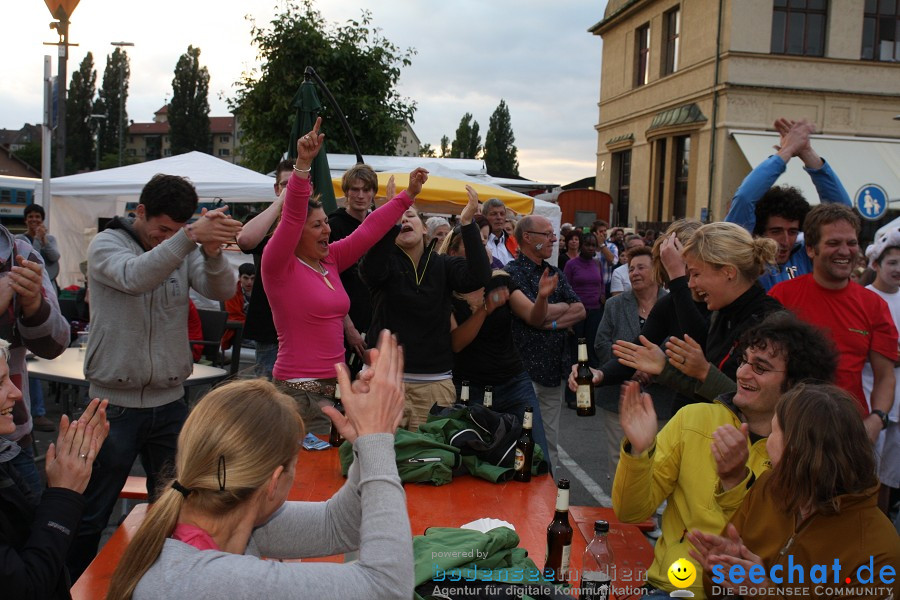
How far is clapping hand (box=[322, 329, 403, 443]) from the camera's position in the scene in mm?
1685

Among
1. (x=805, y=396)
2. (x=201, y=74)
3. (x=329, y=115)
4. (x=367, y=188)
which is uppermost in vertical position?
(x=201, y=74)

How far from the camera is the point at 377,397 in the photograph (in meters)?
1.71

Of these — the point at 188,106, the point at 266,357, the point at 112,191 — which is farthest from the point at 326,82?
the point at 188,106

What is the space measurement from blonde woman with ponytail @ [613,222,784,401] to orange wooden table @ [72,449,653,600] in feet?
2.40

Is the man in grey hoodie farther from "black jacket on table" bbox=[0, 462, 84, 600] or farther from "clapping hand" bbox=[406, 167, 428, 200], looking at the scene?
"clapping hand" bbox=[406, 167, 428, 200]

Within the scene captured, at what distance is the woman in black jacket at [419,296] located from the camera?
14.5 feet

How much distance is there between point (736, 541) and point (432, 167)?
10356 mm

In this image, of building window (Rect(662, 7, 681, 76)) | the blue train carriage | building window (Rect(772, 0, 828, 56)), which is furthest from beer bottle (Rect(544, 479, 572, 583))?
building window (Rect(662, 7, 681, 76))

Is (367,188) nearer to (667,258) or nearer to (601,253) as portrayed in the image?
(667,258)

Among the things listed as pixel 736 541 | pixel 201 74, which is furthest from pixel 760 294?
pixel 201 74

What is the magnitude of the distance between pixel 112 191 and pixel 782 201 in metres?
9.61

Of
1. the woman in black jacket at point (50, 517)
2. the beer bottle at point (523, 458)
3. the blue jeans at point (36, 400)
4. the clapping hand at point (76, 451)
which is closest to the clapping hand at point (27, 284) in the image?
the woman in black jacket at point (50, 517)

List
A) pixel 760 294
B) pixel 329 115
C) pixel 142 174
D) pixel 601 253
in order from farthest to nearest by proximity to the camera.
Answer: pixel 329 115 → pixel 601 253 → pixel 142 174 → pixel 760 294

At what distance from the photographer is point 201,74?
7444cm
